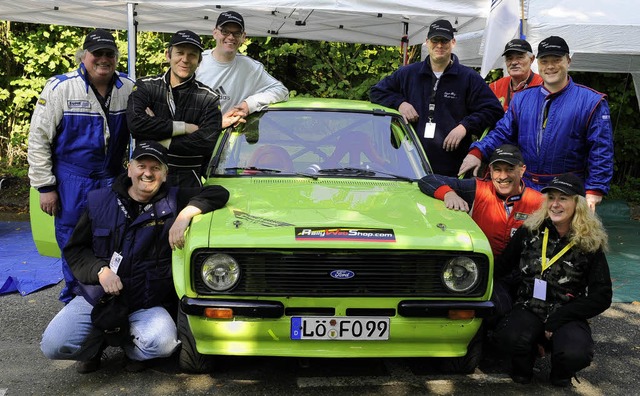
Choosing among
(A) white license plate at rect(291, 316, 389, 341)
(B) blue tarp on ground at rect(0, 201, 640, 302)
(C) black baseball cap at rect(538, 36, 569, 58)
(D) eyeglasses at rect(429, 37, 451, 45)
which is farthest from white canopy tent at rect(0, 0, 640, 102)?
(A) white license plate at rect(291, 316, 389, 341)

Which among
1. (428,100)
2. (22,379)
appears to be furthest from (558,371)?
(22,379)

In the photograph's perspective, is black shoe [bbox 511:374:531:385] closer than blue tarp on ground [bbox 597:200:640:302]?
Yes

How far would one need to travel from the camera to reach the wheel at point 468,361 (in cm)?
368

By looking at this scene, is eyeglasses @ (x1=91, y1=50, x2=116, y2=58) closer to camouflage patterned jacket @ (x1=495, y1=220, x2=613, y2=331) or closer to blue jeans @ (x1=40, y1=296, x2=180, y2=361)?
blue jeans @ (x1=40, y1=296, x2=180, y2=361)

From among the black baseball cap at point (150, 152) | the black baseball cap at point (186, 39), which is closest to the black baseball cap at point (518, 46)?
the black baseball cap at point (186, 39)

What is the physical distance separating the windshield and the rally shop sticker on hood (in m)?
1.02

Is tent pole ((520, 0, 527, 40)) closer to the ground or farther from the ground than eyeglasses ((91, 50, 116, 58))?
farther from the ground

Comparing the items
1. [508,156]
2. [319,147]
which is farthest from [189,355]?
[508,156]

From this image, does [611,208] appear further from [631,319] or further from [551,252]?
[551,252]

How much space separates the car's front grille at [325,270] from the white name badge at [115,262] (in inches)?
24.8

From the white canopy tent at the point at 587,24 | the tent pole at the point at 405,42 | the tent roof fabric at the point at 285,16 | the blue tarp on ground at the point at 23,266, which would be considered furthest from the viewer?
the tent pole at the point at 405,42

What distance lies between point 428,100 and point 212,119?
1881 millimetres

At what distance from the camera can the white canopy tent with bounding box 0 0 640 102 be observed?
19.3 feet

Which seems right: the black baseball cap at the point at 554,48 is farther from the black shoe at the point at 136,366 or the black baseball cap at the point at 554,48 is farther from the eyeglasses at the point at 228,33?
the black shoe at the point at 136,366
